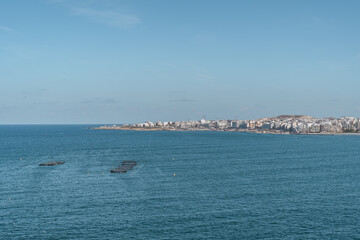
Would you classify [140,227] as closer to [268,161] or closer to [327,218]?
[327,218]

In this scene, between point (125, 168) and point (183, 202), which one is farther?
point (125, 168)

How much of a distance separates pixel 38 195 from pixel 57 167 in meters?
33.9

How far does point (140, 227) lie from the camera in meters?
44.8

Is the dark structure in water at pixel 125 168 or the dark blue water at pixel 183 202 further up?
the dark structure in water at pixel 125 168

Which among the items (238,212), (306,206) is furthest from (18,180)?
(306,206)

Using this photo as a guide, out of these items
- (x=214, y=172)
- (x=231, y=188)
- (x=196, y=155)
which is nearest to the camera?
(x=231, y=188)

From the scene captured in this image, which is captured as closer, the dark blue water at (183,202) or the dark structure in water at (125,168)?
the dark blue water at (183,202)

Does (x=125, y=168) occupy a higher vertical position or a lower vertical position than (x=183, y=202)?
higher

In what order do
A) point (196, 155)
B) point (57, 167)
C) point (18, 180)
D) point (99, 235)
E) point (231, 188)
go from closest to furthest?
point (99, 235)
point (231, 188)
point (18, 180)
point (57, 167)
point (196, 155)

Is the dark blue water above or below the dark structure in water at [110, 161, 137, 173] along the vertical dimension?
below

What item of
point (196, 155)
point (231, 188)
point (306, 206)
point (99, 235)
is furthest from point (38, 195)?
point (196, 155)

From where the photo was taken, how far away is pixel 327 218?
47281mm

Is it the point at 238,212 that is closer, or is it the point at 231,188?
the point at 238,212

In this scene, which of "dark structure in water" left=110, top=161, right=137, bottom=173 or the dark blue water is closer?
the dark blue water
